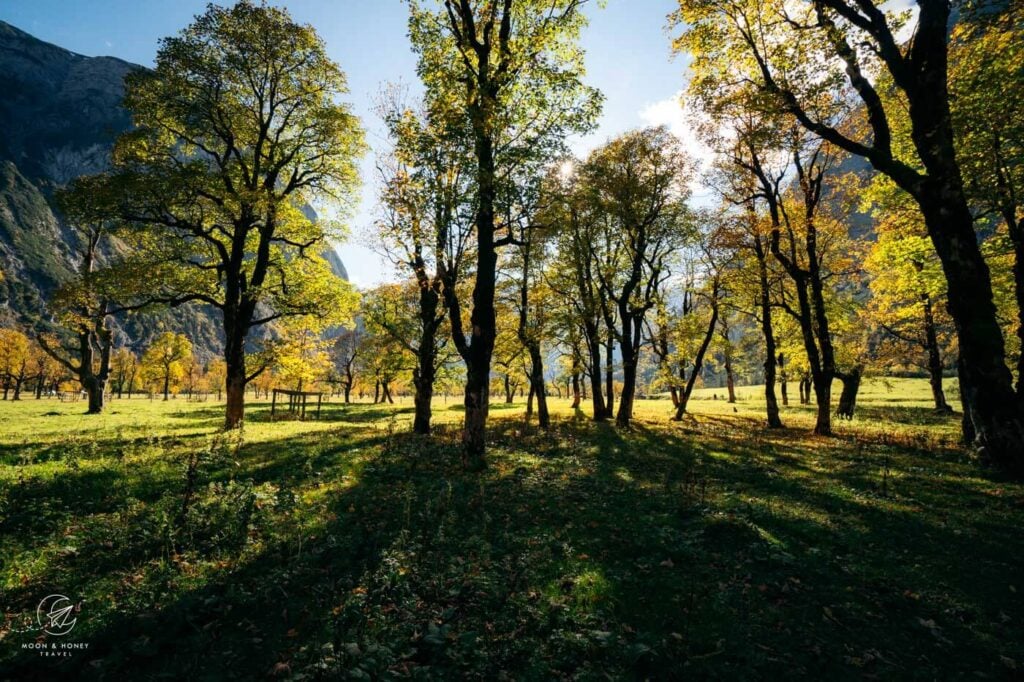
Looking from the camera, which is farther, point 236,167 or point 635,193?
point 635,193

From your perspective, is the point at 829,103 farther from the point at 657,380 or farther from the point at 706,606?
the point at 706,606

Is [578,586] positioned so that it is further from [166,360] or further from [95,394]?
[166,360]

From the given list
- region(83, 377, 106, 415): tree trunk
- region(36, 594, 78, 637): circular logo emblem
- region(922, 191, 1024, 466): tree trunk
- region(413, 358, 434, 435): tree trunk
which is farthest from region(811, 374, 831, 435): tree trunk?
region(83, 377, 106, 415): tree trunk

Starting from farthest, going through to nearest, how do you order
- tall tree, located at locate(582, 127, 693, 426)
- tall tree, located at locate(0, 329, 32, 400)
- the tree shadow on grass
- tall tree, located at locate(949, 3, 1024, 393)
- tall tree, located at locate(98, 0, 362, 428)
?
tall tree, located at locate(0, 329, 32, 400)
tall tree, located at locate(582, 127, 693, 426)
tall tree, located at locate(98, 0, 362, 428)
tall tree, located at locate(949, 3, 1024, 393)
the tree shadow on grass

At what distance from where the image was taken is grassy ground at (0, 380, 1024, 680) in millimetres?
5312

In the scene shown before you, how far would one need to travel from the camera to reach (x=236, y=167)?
20.7m

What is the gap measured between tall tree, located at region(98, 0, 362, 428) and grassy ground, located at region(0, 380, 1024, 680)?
10.2m

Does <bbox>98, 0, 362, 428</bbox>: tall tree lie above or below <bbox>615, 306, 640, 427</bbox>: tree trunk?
above

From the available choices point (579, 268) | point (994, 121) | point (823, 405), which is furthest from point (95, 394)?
point (994, 121)

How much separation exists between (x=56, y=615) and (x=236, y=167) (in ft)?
66.5

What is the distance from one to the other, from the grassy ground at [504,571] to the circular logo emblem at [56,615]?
0.42 feet

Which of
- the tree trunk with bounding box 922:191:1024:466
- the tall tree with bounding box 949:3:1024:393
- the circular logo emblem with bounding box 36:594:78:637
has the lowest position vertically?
the circular logo emblem with bounding box 36:594:78:637

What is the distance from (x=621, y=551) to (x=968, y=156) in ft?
54.9

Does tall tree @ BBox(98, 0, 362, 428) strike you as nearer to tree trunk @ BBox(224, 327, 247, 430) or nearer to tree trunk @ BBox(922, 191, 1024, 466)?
tree trunk @ BBox(224, 327, 247, 430)
